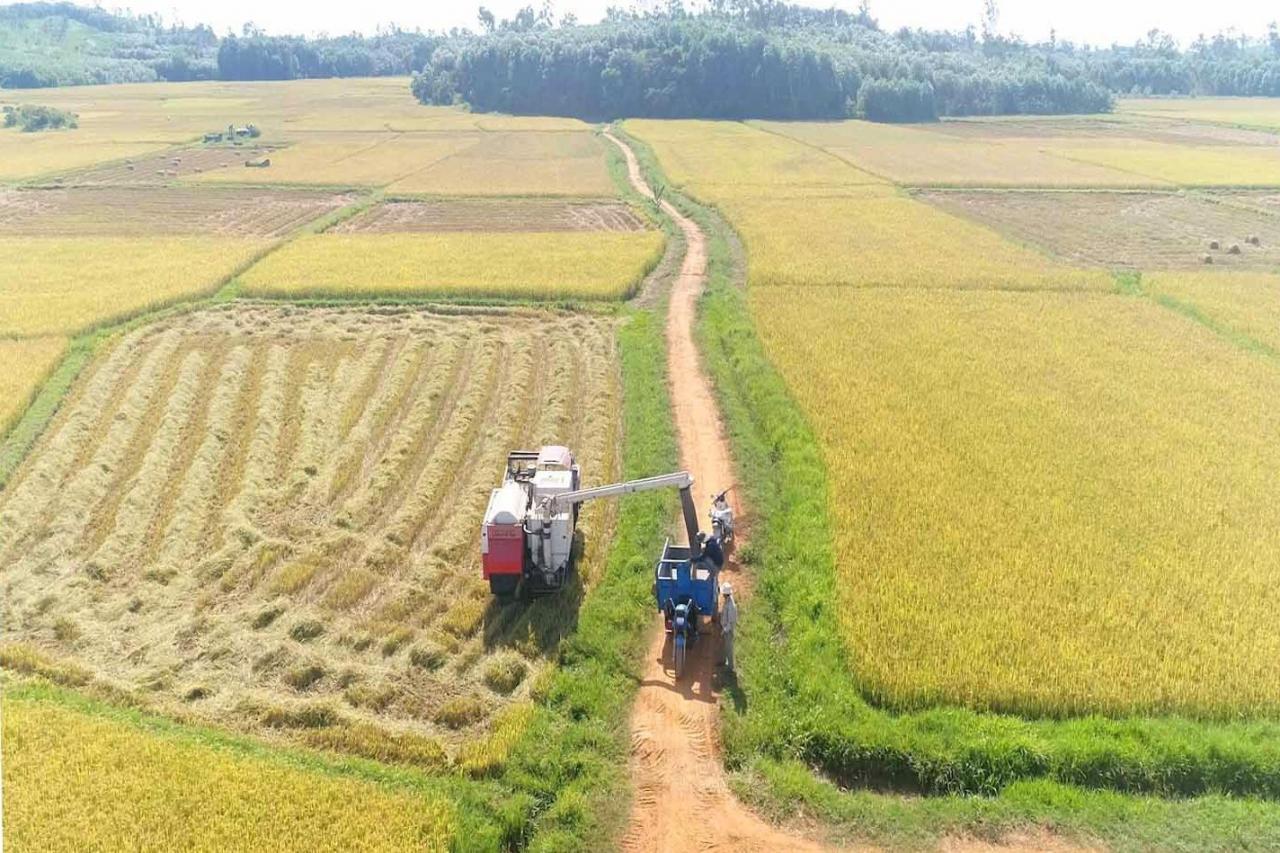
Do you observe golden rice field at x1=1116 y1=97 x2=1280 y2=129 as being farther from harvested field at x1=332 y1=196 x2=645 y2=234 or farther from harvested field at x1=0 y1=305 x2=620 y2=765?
harvested field at x1=0 y1=305 x2=620 y2=765

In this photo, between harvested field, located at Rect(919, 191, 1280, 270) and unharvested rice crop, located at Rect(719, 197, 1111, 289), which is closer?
unharvested rice crop, located at Rect(719, 197, 1111, 289)

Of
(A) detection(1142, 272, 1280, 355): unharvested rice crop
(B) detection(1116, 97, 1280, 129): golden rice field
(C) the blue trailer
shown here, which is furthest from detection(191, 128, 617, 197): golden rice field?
(B) detection(1116, 97, 1280, 129): golden rice field

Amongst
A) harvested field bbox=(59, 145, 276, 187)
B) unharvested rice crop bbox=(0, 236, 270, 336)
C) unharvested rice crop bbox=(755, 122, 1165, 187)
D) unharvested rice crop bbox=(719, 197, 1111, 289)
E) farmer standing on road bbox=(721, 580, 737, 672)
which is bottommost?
farmer standing on road bbox=(721, 580, 737, 672)

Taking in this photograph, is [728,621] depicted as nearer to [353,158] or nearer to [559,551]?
[559,551]

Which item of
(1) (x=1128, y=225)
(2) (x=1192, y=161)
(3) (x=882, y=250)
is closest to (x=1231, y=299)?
(3) (x=882, y=250)

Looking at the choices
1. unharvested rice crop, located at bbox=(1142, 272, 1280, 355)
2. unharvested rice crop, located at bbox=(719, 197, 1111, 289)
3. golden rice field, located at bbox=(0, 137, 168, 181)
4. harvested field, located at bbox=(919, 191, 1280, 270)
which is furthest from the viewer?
golden rice field, located at bbox=(0, 137, 168, 181)

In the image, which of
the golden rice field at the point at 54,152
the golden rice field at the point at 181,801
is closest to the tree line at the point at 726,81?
the golden rice field at the point at 54,152

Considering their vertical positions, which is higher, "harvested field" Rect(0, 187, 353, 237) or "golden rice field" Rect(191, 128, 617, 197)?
"golden rice field" Rect(191, 128, 617, 197)

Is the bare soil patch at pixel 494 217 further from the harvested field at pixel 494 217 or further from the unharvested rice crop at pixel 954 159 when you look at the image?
the unharvested rice crop at pixel 954 159
